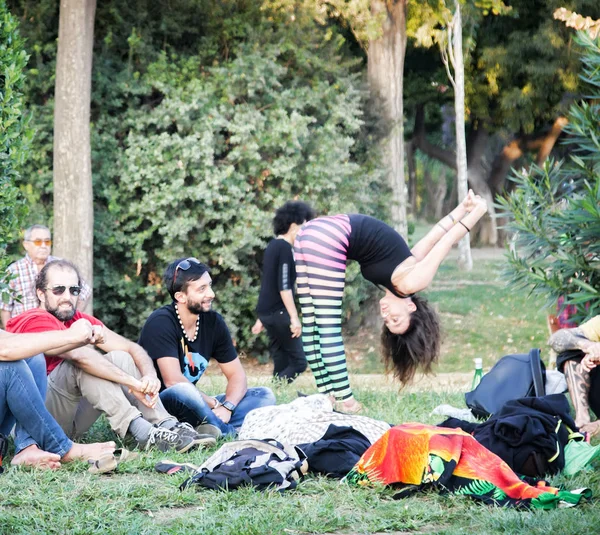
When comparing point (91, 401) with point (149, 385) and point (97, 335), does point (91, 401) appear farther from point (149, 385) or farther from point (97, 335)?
point (97, 335)

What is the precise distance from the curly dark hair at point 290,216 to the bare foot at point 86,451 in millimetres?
3623

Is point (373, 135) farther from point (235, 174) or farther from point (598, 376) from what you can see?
point (598, 376)

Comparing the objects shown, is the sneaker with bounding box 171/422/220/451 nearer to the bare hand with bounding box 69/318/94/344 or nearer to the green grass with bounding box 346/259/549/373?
the bare hand with bounding box 69/318/94/344

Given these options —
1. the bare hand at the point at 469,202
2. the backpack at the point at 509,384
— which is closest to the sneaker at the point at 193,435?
the backpack at the point at 509,384

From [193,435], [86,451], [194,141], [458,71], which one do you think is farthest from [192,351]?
[458,71]

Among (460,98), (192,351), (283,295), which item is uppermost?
(460,98)

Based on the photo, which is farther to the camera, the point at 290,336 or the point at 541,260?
the point at 290,336

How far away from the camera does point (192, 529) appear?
411 centimetres

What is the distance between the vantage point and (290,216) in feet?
27.9

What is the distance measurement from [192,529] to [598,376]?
10.3 feet

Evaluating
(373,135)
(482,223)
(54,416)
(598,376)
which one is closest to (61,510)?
(54,416)

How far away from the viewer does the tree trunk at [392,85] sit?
13.2 m

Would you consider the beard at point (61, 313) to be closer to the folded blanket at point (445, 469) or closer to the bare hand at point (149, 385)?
the bare hand at point (149, 385)

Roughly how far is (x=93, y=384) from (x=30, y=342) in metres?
0.57
